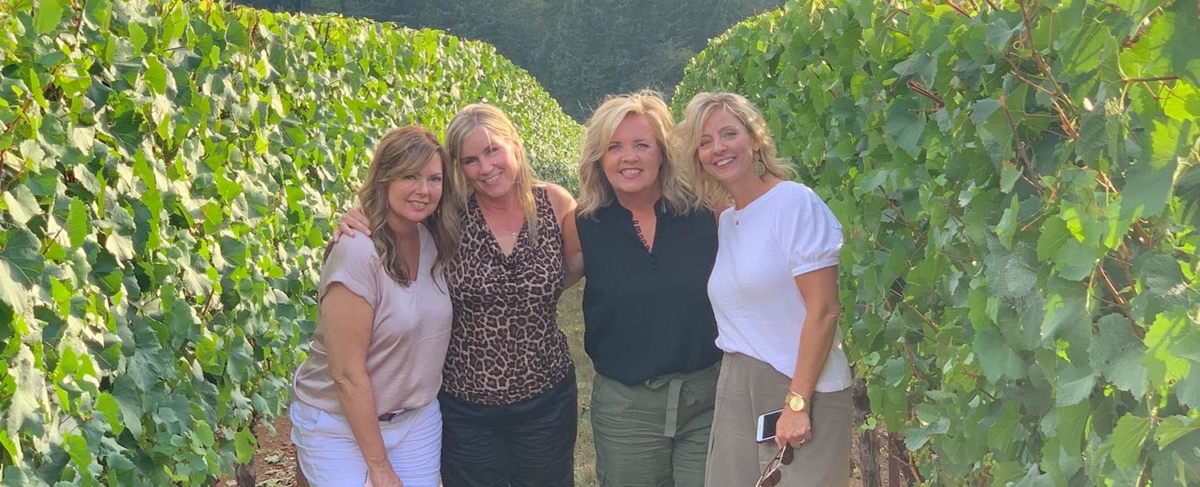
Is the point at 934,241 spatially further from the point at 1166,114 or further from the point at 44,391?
the point at 44,391

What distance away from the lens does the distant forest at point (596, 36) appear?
58.4 m

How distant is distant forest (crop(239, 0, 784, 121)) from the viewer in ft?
192

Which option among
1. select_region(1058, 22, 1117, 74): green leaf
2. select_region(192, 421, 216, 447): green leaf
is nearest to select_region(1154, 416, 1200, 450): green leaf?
select_region(1058, 22, 1117, 74): green leaf

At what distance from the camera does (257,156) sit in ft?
14.3

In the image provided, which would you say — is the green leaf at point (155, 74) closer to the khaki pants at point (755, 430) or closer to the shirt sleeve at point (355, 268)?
the shirt sleeve at point (355, 268)

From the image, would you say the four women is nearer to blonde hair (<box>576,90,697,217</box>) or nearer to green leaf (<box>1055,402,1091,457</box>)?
blonde hair (<box>576,90,697,217</box>)

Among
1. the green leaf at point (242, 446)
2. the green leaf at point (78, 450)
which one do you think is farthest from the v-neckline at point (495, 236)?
the green leaf at point (78, 450)

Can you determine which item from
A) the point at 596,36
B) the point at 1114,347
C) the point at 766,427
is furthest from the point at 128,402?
the point at 596,36

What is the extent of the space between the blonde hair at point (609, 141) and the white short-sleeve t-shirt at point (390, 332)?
625 mm

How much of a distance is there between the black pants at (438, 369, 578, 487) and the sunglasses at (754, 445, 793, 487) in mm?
930

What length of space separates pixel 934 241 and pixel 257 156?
3294 mm

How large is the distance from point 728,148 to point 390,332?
4.08ft

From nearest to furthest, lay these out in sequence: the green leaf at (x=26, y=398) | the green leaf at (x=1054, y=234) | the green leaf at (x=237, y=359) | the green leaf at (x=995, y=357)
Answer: the green leaf at (x=1054, y=234) → the green leaf at (x=995, y=357) → the green leaf at (x=26, y=398) → the green leaf at (x=237, y=359)

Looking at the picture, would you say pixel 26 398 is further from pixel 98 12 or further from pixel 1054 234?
pixel 1054 234
